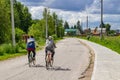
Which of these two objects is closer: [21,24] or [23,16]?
[21,24]

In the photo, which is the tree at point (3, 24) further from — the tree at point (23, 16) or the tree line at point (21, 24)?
the tree at point (23, 16)

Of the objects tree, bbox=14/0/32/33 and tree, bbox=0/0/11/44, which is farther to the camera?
tree, bbox=14/0/32/33

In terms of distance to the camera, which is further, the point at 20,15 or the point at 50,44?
the point at 20,15

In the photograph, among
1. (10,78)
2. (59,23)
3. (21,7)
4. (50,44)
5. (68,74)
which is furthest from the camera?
(59,23)

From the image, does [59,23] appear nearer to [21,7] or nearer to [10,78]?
[21,7]

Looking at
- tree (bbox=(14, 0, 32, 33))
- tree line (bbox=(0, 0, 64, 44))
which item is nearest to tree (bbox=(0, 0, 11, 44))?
tree line (bbox=(0, 0, 64, 44))

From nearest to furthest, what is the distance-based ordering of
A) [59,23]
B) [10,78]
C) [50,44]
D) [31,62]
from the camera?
[10,78]
[50,44]
[31,62]
[59,23]

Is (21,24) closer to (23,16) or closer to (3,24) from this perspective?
(23,16)

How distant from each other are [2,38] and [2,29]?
1.66 m

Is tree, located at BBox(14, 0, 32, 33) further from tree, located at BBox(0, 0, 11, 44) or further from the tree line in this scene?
tree, located at BBox(0, 0, 11, 44)

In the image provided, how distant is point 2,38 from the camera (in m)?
44.9

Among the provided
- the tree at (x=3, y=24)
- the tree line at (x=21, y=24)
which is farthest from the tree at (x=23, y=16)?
the tree at (x=3, y=24)

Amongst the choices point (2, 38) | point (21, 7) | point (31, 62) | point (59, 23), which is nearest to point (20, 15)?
point (21, 7)

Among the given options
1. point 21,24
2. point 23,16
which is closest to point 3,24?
point 21,24
